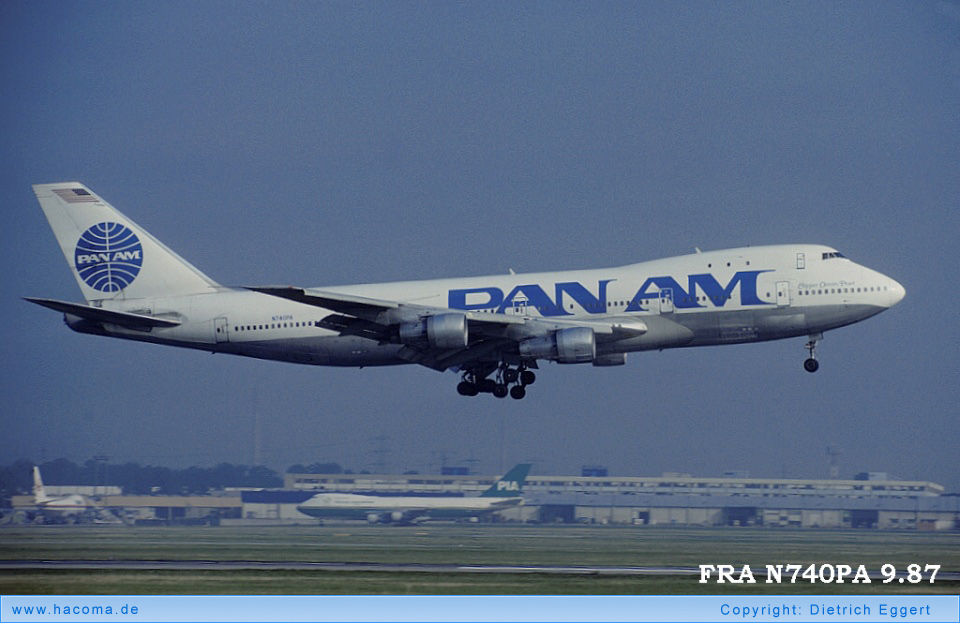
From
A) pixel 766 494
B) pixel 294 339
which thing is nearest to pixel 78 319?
pixel 294 339

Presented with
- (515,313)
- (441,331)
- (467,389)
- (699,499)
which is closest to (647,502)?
(699,499)

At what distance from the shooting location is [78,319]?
50.3 meters

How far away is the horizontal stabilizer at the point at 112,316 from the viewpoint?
157ft

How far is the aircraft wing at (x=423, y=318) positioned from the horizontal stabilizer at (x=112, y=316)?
762 cm

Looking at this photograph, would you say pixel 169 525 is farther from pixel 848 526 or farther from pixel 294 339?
pixel 848 526

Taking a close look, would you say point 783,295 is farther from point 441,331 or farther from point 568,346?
point 441,331

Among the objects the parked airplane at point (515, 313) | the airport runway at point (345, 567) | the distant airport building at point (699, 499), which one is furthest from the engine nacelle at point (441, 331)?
the distant airport building at point (699, 499)

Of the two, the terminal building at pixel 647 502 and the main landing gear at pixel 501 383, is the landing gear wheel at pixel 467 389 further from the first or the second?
the terminal building at pixel 647 502

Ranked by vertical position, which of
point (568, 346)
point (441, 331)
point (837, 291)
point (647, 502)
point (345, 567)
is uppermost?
point (837, 291)

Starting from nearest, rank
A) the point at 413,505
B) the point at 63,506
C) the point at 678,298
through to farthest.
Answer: the point at 678,298
the point at 63,506
the point at 413,505

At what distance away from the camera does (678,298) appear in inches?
1816

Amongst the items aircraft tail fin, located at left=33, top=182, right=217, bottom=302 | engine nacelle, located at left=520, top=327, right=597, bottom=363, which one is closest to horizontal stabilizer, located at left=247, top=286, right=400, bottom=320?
engine nacelle, located at left=520, top=327, right=597, bottom=363

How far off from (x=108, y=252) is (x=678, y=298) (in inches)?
982

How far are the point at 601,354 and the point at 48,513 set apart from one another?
2558 centimetres
